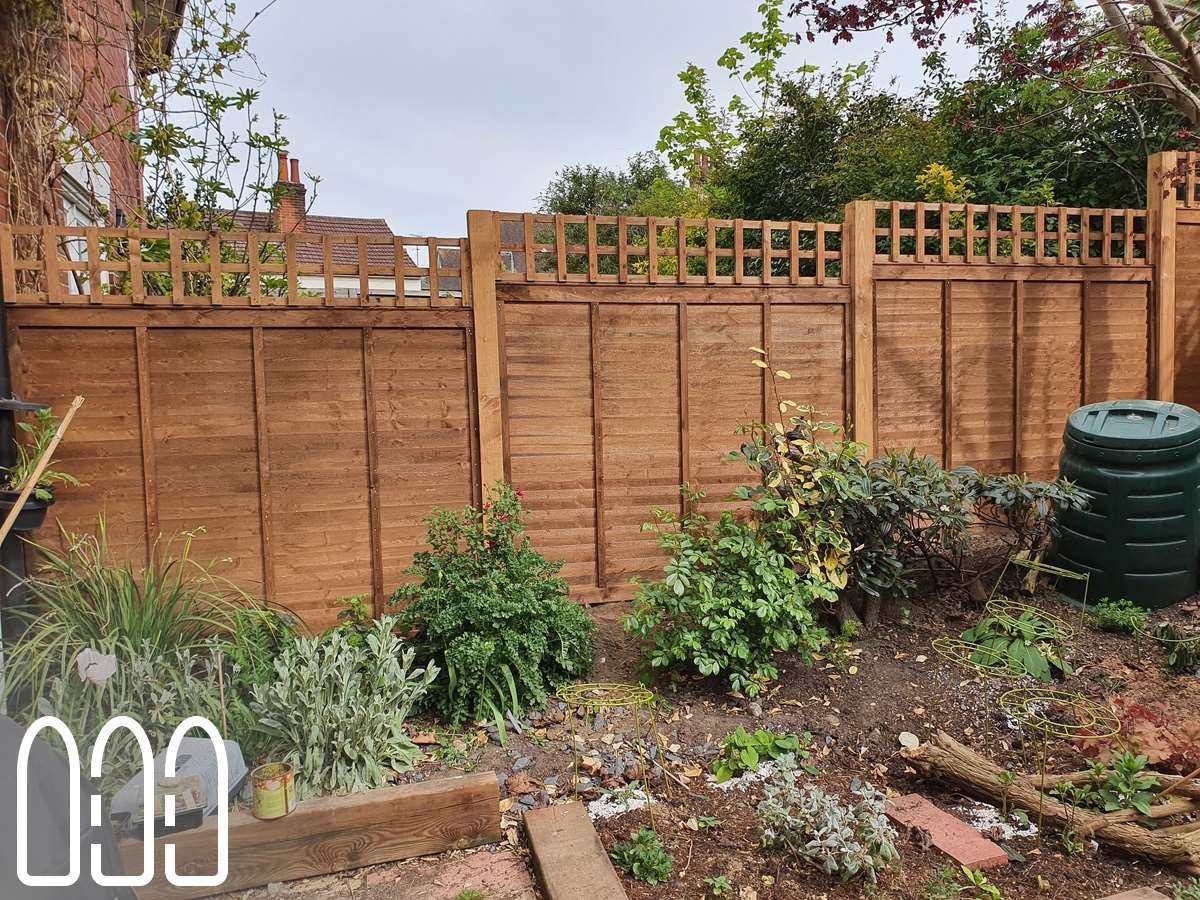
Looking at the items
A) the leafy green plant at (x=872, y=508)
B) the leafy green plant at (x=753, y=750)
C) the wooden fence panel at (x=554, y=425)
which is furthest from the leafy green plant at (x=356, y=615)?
the leafy green plant at (x=872, y=508)

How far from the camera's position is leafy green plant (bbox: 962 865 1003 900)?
8.14 feet

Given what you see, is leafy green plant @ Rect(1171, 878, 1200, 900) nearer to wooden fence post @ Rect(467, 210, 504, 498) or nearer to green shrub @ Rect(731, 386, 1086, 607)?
green shrub @ Rect(731, 386, 1086, 607)

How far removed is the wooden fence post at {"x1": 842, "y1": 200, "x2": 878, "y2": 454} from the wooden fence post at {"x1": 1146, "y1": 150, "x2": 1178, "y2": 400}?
245 cm

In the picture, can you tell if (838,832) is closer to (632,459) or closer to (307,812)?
(307,812)

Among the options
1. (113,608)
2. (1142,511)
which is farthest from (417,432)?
(1142,511)

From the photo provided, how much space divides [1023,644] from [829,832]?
79.3 inches

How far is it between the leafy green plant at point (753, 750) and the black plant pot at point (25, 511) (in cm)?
318

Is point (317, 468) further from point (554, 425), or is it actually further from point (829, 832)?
point (829, 832)

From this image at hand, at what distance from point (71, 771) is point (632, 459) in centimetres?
344

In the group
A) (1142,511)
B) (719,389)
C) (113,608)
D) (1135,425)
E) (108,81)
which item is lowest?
(113,608)

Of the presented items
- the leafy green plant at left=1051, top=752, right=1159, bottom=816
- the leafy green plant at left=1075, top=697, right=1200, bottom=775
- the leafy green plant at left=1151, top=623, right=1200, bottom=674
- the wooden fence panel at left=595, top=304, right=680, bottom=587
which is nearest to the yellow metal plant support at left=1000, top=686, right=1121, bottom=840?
the leafy green plant at left=1075, top=697, right=1200, bottom=775

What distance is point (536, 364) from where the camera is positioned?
4.71 meters

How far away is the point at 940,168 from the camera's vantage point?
6.78 metres

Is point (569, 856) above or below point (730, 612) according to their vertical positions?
below
